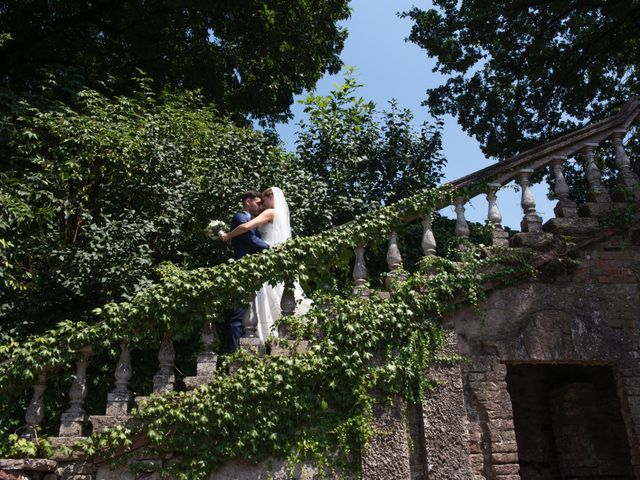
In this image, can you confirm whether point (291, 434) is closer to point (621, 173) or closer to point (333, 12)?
point (621, 173)

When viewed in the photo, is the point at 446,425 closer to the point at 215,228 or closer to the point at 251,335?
the point at 251,335

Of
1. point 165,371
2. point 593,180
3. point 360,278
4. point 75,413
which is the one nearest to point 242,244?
point 360,278

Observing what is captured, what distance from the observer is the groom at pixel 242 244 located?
5734 millimetres

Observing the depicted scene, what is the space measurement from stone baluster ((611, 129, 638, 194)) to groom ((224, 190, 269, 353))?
4075 mm

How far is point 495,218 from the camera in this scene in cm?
614

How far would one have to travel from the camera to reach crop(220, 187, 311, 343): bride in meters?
5.82

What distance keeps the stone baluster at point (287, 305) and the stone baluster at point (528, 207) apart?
2.66m

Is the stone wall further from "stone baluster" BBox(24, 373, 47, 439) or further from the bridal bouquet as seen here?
"stone baluster" BBox(24, 373, 47, 439)

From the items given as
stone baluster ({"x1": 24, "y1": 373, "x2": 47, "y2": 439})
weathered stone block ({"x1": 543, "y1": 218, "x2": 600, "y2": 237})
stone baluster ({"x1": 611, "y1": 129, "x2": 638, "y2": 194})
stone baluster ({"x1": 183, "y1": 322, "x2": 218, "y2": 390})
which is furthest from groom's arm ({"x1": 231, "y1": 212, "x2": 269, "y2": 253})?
stone baluster ({"x1": 611, "y1": 129, "x2": 638, "y2": 194})

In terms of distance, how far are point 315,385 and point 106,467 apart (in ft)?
6.18

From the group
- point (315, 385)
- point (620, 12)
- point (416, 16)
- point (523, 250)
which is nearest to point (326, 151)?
point (523, 250)

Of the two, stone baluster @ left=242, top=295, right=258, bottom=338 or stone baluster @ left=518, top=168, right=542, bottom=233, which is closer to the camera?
stone baluster @ left=242, top=295, right=258, bottom=338

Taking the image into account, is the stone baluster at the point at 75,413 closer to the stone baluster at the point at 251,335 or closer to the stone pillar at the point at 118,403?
the stone pillar at the point at 118,403

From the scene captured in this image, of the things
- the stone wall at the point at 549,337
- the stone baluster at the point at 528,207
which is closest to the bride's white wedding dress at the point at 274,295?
the stone wall at the point at 549,337
